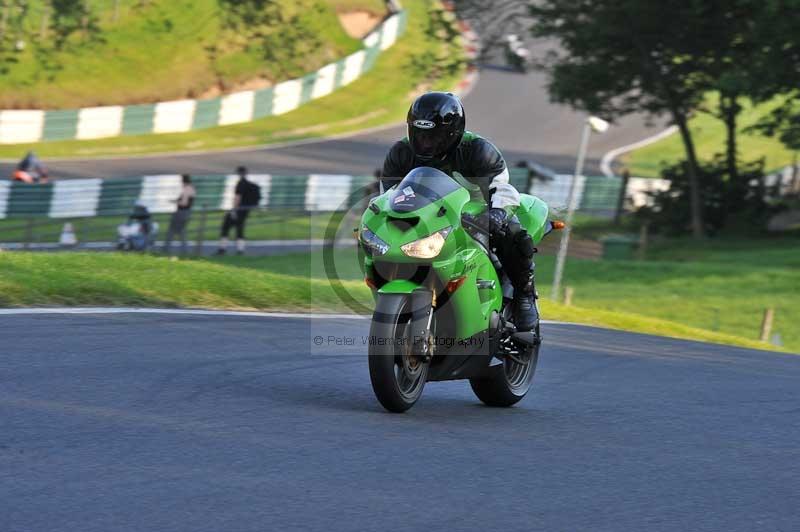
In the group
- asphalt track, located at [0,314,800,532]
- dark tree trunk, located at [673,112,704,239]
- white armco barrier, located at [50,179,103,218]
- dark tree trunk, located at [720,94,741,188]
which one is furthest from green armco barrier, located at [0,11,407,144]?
asphalt track, located at [0,314,800,532]

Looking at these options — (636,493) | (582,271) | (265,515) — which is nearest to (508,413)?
(636,493)

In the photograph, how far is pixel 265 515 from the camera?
495 cm

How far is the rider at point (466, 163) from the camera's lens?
744cm

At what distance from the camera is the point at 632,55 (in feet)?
112

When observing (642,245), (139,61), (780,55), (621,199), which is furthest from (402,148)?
(139,61)

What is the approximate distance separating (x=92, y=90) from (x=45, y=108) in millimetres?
3112

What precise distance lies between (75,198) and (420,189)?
2247 cm

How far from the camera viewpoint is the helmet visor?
7488mm

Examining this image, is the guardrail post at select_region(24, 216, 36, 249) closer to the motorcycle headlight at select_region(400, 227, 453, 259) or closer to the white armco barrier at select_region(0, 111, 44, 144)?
the white armco barrier at select_region(0, 111, 44, 144)

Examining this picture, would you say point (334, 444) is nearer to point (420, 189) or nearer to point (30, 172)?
point (420, 189)

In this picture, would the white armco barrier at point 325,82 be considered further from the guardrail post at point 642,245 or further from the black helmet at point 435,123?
the black helmet at point 435,123

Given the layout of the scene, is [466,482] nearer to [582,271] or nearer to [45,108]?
[582,271]

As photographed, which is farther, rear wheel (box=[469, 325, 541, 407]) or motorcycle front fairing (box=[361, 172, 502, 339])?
rear wheel (box=[469, 325, 541, 407])

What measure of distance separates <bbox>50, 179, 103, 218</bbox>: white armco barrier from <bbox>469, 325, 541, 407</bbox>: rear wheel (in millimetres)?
20843
